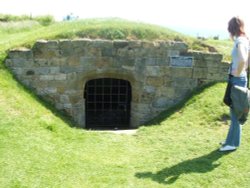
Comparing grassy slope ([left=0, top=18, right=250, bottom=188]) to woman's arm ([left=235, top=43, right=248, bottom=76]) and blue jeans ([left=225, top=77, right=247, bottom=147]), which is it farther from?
woman's arm ([left=235, top=43, right=248, bottom=76])

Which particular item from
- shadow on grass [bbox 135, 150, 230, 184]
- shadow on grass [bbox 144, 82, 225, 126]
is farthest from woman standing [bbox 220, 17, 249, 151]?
shadow on grass [bbox 144, 82, 225, 126]

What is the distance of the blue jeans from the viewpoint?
5.91 m

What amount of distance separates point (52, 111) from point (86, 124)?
1656mm

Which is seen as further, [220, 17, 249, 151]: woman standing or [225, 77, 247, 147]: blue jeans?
[225, 77, 247, 147]: blue jeans

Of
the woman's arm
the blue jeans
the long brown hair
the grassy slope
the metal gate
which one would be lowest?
the metal gate

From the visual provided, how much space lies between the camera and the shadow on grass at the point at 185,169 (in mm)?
5734

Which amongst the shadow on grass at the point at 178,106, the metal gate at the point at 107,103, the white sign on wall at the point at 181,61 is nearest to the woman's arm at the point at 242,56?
the shadow on grass at the point at 178,106

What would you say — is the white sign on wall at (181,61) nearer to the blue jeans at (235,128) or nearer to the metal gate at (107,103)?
the metal gate at (107,103)

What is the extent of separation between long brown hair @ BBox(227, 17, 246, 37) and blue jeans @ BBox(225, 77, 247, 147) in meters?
0.65

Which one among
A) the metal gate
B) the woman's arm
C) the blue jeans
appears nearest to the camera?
the woman's arm

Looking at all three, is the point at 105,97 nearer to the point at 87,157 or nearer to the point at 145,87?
the point at 145,87

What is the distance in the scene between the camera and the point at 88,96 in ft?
33.7

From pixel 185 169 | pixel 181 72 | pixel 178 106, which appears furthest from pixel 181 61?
pixel 185 169

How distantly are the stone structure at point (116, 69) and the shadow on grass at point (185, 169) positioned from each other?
10.6 ft
